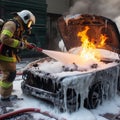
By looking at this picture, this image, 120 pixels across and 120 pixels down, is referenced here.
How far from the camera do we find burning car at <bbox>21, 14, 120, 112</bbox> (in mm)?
5730

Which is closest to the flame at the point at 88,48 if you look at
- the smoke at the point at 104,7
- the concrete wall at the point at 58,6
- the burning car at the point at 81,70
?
the burning car at the point at 81,70

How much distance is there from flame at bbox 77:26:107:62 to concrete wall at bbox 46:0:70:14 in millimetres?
10712

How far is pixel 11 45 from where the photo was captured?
6172 millimetres

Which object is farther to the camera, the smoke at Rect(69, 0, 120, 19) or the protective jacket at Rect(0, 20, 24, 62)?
the smoke at Rect(69, 0, 120, 19)

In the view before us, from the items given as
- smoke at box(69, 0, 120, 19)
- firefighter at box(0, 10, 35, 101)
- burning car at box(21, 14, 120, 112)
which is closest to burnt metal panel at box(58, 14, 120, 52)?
burning car at box(21, 14, 120, 112)

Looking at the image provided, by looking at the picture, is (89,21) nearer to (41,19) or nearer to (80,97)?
(80,97)

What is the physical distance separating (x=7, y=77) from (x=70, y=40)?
220 centimetres

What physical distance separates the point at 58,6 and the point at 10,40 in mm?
12886

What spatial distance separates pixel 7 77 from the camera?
6496 mm

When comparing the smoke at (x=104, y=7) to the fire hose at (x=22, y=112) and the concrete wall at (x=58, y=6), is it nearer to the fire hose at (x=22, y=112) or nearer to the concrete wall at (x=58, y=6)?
the concrete wall at (x=58, y=6)

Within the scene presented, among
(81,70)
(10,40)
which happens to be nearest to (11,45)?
(10,40)

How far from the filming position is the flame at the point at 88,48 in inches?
275

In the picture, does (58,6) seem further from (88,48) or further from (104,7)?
(88,48)

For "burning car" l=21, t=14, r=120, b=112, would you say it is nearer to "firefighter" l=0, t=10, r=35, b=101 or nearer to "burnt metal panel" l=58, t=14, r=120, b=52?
"burnt metal panel" l=58, t=14, r=120, b=52
